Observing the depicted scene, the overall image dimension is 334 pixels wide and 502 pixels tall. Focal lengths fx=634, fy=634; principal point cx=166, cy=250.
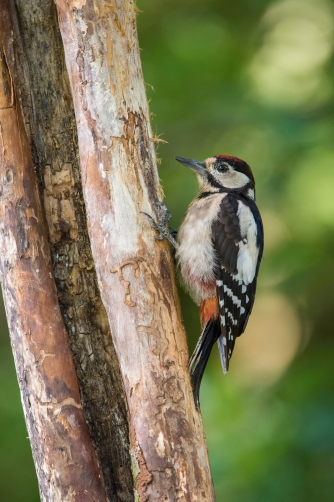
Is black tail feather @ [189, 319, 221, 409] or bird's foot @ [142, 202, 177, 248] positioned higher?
bird's foot @ [142, 202, 177, 248]

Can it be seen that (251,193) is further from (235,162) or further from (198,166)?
(198,166)

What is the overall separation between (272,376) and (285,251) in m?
0.91

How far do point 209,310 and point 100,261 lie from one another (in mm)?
1002

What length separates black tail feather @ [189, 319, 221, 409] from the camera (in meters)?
2.72

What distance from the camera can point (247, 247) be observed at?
3525mm

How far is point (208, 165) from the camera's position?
3730mm

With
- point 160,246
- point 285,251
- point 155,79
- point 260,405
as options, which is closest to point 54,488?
point 160,246

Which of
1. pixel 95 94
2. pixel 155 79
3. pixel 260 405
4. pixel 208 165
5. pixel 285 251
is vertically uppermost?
pixel 155 79

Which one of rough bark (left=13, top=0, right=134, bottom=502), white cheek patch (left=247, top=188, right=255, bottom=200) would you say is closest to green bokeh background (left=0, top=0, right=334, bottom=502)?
white cheek patch (left=247, top=188, right=255, bottom=200)

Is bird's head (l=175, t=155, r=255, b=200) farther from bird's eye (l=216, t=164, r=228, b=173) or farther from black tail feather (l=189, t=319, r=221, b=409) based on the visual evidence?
black tail feather (l=189, t=319, r=221, b=409)

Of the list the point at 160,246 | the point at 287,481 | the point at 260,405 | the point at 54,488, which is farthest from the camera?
the point at 260,405

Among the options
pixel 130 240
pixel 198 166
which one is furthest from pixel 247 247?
pixel 130 240

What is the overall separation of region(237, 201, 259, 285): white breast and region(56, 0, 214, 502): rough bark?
2.86ft

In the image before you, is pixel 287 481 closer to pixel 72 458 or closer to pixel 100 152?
pixel 72 458
